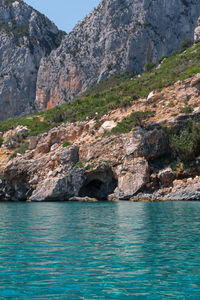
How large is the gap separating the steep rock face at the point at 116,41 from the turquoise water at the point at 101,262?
308 ft

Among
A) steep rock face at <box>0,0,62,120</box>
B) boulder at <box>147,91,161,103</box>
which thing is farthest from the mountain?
boulder at <box>147,91,161,103</box>

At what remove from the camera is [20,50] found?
127438 mm

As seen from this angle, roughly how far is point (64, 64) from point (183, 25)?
137 feet

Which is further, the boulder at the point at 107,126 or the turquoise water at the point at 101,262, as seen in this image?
the boulder at the point at 107,126

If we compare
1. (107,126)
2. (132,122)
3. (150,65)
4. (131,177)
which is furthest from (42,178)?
(150,65)

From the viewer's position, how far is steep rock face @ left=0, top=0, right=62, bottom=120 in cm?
12069

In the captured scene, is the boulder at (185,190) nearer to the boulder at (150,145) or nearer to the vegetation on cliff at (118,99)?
the boulder at (150,145)

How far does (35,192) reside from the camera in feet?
135

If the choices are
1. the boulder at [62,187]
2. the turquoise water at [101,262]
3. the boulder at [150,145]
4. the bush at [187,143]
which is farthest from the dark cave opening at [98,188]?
the turquoise water at [101,262]

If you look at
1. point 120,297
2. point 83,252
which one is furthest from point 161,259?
point 120,297

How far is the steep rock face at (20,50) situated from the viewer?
12069cm

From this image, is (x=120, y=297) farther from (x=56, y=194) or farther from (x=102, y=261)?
(x=56, y=194)

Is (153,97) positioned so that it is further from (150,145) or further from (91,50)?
(91,50)

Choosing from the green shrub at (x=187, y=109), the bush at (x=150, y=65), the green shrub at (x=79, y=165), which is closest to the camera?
the green shrub at (x=79, y=165)
